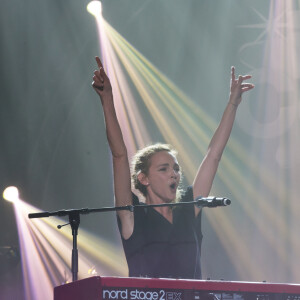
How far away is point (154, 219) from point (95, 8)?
572 centimetres

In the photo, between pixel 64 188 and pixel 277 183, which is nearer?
pixel 277 183

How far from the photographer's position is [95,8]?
26.5ft

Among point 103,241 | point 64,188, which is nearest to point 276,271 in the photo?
point 103,241

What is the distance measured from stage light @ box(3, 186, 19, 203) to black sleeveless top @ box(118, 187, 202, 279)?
5.72 meters

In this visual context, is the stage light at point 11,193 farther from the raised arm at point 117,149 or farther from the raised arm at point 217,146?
the raised arm at point 117,149

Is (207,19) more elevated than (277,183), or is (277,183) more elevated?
(207,19)

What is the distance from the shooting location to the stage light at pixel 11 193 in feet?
27.5

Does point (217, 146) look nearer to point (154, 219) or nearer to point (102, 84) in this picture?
point (154, 219)

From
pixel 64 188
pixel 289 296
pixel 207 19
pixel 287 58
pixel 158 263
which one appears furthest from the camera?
pixel 64 188

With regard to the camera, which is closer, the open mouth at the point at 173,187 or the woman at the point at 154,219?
the woman at the point at 154,219

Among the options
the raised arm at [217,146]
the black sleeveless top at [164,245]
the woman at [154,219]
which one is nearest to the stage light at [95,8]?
the raised arm at [217,146]

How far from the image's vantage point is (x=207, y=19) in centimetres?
816

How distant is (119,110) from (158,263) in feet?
18.4

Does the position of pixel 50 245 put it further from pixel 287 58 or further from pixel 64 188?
pixel 287 58
